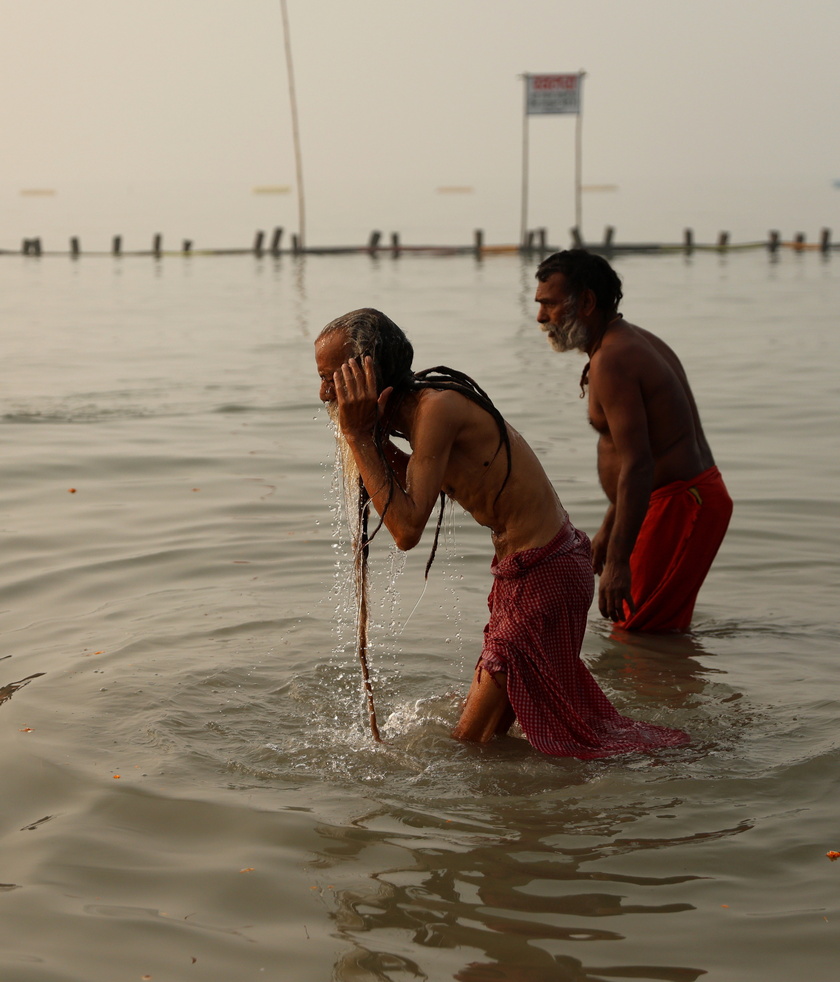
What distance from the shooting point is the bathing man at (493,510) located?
3.77 m

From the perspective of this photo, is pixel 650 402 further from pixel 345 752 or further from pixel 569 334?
pixel 345 752

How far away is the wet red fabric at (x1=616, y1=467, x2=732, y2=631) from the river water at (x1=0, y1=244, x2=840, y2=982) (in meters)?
0.26

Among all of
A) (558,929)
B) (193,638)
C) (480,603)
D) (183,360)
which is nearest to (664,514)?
(480,603)

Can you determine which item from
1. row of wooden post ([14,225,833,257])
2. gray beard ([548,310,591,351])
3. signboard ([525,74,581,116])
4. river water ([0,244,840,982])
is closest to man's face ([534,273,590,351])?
gray beard ([548,310,591,351])

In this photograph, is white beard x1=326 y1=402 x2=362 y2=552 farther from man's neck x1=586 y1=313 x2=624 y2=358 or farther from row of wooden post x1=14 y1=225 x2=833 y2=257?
row of wooden post x1=14 y1=225 x2=833 y2=257

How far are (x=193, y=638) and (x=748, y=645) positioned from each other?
2680 mm

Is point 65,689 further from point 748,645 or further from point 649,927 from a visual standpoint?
point 748,645

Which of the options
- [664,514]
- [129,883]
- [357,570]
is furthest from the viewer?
[664,514]

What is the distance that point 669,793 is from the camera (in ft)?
13.4

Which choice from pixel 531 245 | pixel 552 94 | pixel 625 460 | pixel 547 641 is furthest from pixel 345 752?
pixel 531 245

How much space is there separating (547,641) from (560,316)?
5.36ft

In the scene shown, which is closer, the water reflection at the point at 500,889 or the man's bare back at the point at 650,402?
the water reflection at the point at 500,889

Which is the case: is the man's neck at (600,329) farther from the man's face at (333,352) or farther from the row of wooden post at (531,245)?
the row of wooden post at (531,245)

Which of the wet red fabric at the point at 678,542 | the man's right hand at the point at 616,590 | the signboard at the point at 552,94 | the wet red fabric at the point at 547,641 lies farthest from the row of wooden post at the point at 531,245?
the wet red fabric at the point at 547,641
